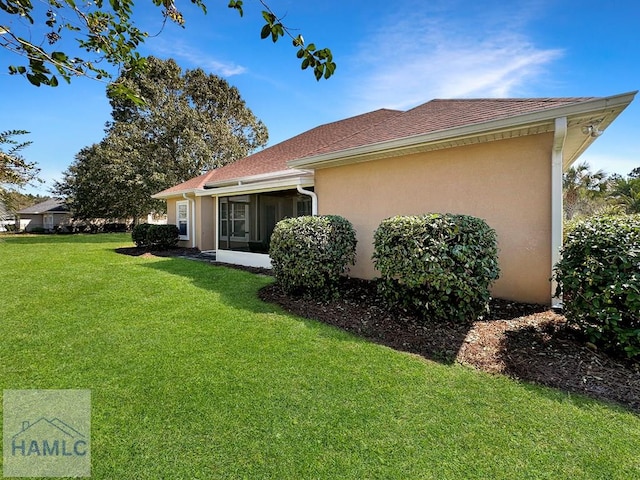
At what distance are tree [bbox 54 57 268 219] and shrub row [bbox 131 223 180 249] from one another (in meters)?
8.39

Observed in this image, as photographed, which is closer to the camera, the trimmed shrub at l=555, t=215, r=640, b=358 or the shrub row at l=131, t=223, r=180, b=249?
the trimmed shrub at l=555, t=215, r=640, b=358

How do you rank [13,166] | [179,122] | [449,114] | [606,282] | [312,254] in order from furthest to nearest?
[179,122], [449,114], [312,254], [606,282], [13,166]

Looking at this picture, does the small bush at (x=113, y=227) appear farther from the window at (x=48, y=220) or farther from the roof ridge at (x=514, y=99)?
the roof ridge at (x=514, y=99)

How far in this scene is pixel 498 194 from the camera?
5.79 meters

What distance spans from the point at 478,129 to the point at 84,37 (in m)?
5.40

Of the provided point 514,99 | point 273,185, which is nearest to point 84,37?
point 273,185

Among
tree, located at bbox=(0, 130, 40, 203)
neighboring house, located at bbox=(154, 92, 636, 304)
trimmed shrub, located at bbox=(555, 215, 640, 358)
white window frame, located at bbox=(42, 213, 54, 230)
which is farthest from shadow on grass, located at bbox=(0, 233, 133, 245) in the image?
trimmed shrub, located at bbox=(555, 215, 640, 358)

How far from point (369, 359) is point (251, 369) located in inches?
55.5

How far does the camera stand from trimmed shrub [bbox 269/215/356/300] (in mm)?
6141

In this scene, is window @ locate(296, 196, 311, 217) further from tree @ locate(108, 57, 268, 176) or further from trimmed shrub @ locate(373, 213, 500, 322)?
tree @ locate(108, 57, 268, 176)

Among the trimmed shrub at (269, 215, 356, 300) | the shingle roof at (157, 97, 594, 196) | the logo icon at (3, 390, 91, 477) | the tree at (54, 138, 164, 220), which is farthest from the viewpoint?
the tree at (54, 138, 164, 220)

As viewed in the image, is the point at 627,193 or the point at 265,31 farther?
the point at 627,193

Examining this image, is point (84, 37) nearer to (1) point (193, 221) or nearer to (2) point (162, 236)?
(2) point (162, 236)

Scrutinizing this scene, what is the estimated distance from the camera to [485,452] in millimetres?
2434
